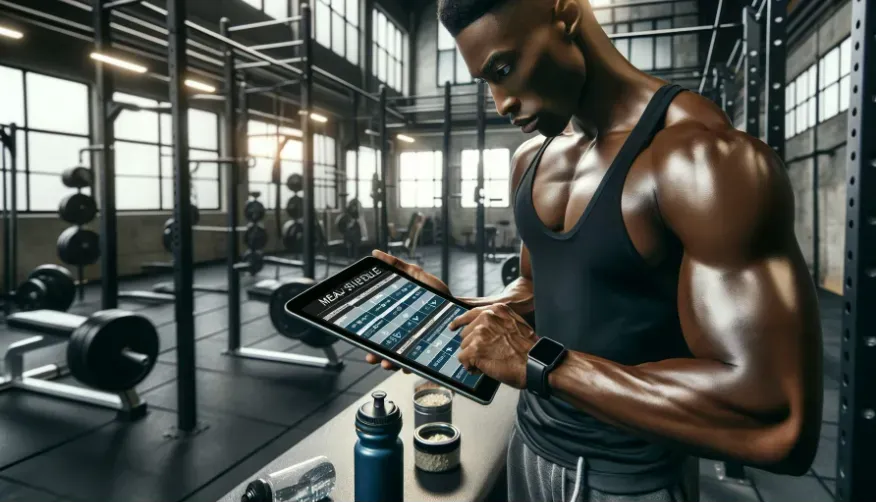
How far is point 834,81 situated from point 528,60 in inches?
227

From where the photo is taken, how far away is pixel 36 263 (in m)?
5.08

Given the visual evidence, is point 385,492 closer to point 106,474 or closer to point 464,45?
point 464,45

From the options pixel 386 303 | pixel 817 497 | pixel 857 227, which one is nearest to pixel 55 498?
pixel 386 303

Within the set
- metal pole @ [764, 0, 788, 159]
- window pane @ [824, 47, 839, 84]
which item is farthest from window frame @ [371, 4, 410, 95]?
metal pole @ [764, 0, 788, 159]

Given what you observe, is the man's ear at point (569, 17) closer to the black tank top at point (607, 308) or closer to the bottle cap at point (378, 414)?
the black tank top at point (607, 308)

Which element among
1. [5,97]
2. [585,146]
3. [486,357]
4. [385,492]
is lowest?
[385,492]

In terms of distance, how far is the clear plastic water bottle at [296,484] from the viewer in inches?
30.0

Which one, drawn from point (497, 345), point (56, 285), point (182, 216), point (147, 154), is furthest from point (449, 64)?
point (497, 345)

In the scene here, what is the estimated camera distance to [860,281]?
0.73 metres

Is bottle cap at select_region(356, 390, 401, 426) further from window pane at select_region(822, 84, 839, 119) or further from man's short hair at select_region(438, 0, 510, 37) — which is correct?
window pane at select_region(822, 84, 839, 119)

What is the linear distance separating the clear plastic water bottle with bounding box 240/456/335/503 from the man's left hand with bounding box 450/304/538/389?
372mm

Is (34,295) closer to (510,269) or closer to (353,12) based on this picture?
(510,269)

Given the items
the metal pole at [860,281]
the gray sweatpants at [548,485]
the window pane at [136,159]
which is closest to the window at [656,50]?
the window pane at [136,159]

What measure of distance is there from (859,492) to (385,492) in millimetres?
669
